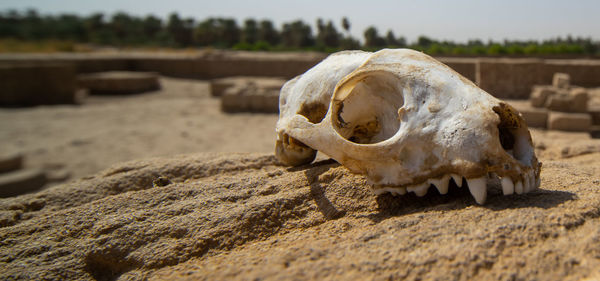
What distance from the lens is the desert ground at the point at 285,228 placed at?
1.29 meters

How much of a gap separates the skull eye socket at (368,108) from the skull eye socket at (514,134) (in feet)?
1.45

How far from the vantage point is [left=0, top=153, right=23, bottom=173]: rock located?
5.88 meters

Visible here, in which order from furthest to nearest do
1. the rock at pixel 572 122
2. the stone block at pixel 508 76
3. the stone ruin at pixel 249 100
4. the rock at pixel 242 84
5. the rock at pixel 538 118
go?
the rock at pixel 242 84
the stone ruin at pixel 249 100
the stone block at pixel 508 76
the rock at pixel 538 118
the rock at pixel 572 122

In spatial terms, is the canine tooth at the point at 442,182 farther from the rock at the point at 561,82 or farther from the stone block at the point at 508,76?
the rock at the point at 561,82

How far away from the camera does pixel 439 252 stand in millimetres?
1315

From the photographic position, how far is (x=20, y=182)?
5.46 m

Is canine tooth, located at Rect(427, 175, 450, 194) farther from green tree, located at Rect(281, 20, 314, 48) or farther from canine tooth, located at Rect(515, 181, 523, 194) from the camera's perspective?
green tree, located at Rect(281, 20, 314, 48)

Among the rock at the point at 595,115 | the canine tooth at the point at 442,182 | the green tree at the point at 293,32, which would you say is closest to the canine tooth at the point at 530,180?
the canine tooth at the point at 442,182

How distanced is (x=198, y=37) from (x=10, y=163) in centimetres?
2305

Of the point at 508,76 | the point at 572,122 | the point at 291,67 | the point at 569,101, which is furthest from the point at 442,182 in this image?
the point at 291,67

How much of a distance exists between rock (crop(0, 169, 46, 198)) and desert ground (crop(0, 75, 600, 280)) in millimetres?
3430

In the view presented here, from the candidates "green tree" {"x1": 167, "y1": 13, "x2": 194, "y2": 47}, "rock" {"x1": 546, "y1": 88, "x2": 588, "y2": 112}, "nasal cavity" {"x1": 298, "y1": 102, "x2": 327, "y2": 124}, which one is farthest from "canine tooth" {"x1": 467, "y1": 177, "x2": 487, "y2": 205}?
"green tree" {"x1": 167, "y1": 13, "x2": 194, "y2": 47}

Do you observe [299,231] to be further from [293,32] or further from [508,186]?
[293,32]

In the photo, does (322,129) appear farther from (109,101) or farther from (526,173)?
(109,101)
